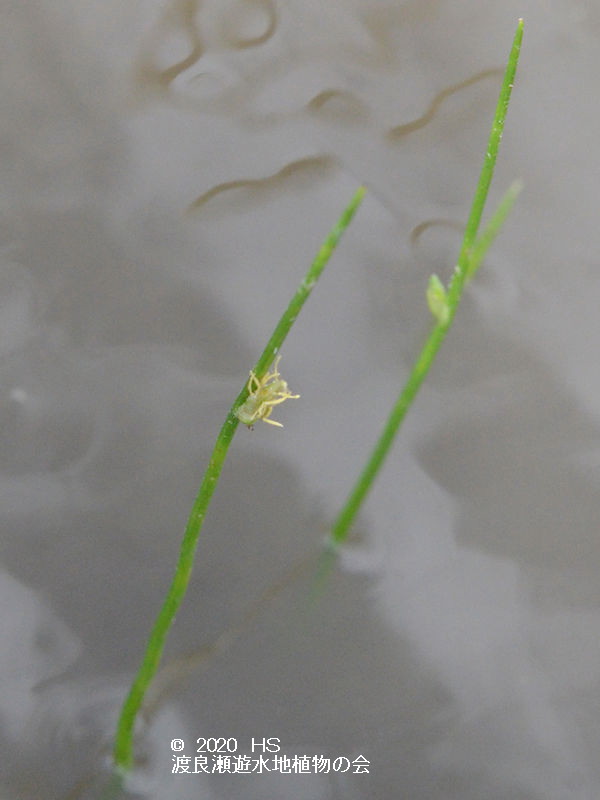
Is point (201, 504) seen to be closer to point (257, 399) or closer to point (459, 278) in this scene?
point (257, 399)

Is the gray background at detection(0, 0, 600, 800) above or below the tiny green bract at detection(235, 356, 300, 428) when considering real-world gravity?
above

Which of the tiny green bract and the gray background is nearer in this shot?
the tiny green bract

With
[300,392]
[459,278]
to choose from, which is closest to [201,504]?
[459,278]

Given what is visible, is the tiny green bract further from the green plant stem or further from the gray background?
the gray background

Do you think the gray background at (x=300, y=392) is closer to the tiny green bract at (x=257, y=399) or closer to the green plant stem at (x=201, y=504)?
the green plant stem at (x=201, y=504)

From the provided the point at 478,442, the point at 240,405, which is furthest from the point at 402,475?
the point at 240,405

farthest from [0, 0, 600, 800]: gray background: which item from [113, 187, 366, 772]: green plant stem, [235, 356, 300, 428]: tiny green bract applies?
[235, 356, 300, 428]: tiny green bract
